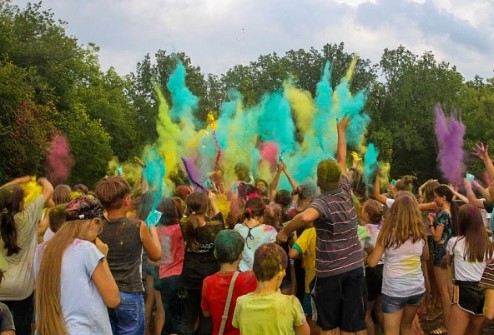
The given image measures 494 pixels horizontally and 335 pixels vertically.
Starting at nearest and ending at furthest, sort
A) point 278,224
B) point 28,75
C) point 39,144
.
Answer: point 278,224
point 39,144
point 28,75

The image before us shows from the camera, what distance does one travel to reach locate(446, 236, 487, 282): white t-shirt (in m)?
6.18

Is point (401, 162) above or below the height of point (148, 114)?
above

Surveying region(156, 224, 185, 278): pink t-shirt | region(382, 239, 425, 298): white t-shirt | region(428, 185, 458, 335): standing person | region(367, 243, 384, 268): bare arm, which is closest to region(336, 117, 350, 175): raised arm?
region(367, 243, 384, 268): bare arm

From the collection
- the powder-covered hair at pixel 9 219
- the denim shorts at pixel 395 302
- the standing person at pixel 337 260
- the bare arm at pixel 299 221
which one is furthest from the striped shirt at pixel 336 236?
the powder-covered hair at pixel 9 219

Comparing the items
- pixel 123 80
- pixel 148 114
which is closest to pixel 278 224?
pixel 148 114

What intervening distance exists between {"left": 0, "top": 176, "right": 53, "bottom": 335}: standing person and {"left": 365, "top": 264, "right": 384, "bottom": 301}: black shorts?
3509 millimetres

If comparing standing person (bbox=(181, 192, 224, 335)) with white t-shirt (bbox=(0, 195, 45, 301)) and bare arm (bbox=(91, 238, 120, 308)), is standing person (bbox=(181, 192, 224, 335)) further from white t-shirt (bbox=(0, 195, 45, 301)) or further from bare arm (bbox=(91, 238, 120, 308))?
bare arm (bbox=(91, 238, 120, 308))

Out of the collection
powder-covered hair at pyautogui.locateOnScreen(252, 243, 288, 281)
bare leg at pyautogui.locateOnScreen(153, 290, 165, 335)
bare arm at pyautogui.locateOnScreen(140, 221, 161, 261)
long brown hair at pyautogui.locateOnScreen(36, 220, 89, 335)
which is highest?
powder-covered hair at pyautogui.locateOnScreen(252, 243, 288, 281)

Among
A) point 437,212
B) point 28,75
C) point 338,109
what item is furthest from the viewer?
point 28,75

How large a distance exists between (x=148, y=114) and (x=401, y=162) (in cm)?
2011

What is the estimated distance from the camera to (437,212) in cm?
796

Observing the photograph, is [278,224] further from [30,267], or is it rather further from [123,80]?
[123,80]

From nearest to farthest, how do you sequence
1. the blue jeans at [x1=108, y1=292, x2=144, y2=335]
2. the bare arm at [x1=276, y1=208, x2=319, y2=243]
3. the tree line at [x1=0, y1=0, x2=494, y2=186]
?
the blue jeans at [x1=108, y1=292, x2=144, y2=335] < the bare arm at [x1=276, y1=208, x2=319, y2=243] < the tree line at [x1=0, y1=0, x2=494, y2=186]

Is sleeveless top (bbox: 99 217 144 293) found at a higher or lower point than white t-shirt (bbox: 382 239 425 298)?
lower
